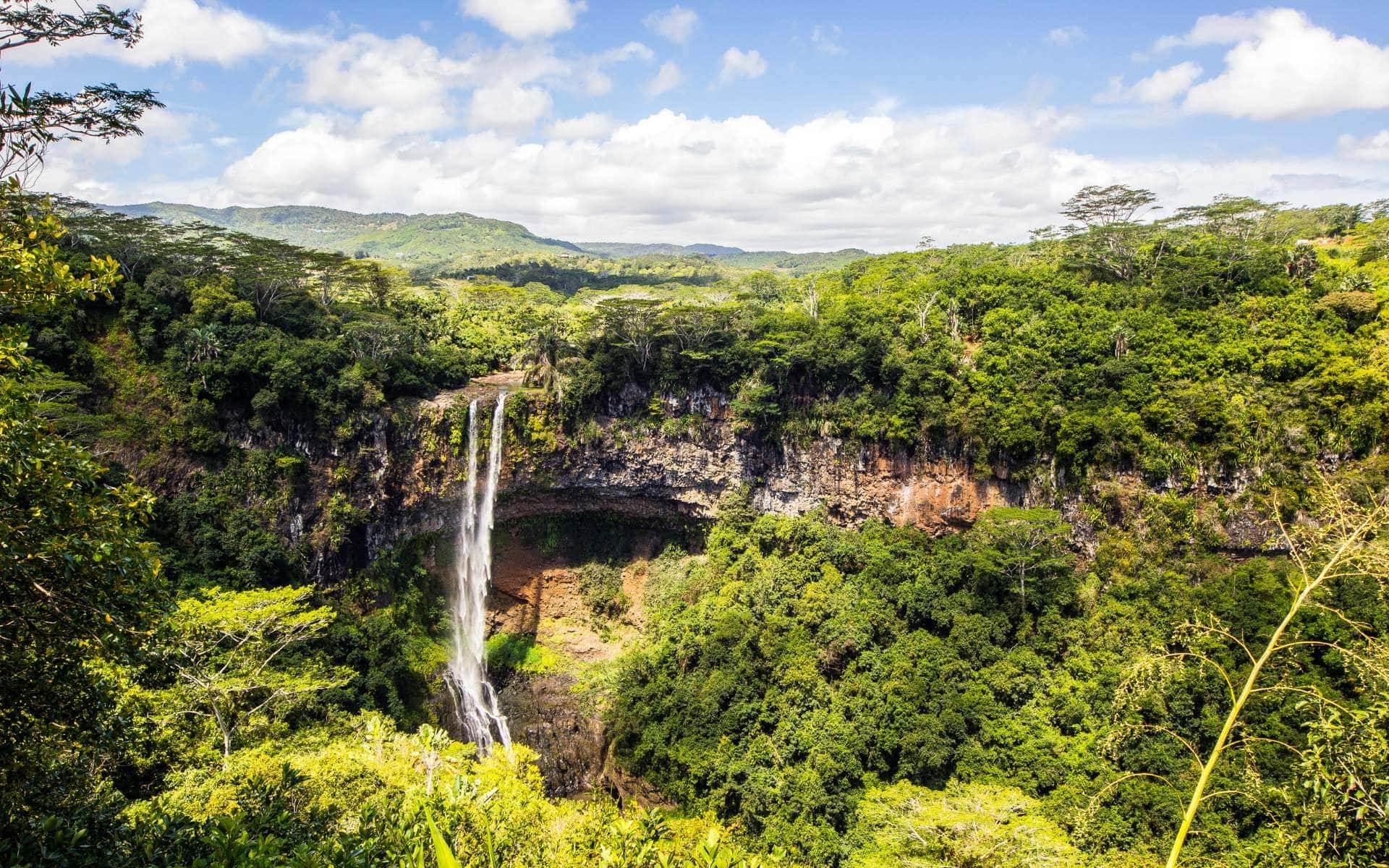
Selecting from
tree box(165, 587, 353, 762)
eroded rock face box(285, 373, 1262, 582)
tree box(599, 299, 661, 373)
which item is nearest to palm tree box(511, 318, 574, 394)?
eroded rock face box(285, 373, 1262, 582)

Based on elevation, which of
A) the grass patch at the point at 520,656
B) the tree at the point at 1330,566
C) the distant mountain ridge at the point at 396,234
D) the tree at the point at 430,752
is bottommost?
the grass patch at the point at 520,656

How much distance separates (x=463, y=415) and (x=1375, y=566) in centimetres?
2533

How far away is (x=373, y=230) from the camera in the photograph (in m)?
133

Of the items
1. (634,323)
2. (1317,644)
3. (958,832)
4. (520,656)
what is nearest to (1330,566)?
(1317,644)

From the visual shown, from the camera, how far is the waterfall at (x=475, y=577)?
25844 mm

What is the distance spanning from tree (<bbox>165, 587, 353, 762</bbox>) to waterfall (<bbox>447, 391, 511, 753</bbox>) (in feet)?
27.0

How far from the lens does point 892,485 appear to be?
1026 inches

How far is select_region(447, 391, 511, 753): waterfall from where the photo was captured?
25.8m

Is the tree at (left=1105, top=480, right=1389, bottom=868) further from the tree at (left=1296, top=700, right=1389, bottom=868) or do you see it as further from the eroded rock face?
the eroded rock face

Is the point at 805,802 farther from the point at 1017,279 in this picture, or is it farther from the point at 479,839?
the point at 1017,279

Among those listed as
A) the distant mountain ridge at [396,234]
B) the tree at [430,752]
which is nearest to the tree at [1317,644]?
the tree at [430,752]

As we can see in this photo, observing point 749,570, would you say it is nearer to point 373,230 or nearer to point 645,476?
point 645,476

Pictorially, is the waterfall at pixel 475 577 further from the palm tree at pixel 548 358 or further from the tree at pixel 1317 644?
the tree at pixel 1317 644

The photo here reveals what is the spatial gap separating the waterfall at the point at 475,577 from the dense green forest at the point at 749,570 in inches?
35.1
